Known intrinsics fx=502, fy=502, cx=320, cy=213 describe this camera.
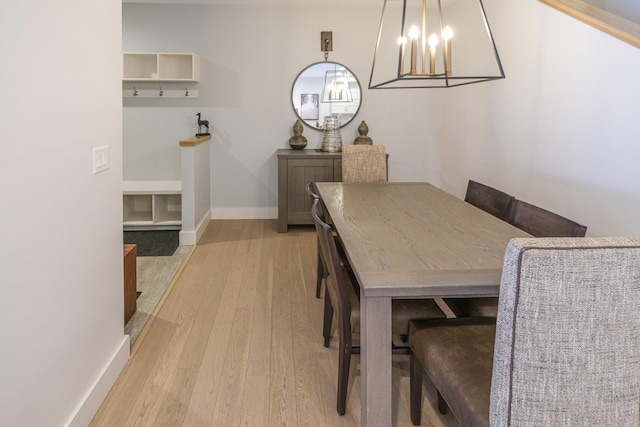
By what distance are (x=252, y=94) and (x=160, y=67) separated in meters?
1.03

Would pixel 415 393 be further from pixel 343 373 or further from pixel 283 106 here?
pixel 283 106

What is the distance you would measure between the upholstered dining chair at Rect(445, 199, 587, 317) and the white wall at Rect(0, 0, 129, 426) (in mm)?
1614

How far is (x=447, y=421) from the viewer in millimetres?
2053

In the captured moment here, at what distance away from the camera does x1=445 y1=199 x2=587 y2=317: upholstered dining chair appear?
199cm

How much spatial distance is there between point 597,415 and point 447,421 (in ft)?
3.04

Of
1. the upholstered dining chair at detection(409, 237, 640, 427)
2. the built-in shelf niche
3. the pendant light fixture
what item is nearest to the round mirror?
the pendant light fixture

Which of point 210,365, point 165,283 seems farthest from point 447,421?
point 165,283

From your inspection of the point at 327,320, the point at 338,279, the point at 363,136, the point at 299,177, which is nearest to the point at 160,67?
the point at 299,177

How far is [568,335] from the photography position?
3.83ft

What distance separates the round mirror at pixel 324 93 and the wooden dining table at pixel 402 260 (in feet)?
10.7

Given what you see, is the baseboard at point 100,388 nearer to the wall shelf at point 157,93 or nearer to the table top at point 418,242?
the table top at point 418,242

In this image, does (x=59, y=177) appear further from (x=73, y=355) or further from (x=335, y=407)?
(x=335, y=407)

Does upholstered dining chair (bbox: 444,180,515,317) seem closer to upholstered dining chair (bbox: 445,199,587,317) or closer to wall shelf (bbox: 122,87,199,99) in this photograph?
upholstered dining chair (bbox: 445,199,587,317)

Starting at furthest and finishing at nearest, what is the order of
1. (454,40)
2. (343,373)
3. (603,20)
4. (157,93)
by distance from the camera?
1. (157,93)
2. (454,40)
3. (603,20)
4. (343,373)
